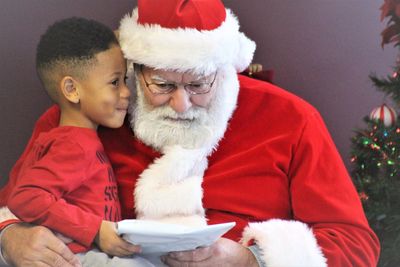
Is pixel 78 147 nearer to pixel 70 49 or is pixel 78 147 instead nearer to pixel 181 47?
pixel 70 49

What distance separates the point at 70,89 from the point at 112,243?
1.55ft

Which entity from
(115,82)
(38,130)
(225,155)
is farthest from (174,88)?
(38,130)

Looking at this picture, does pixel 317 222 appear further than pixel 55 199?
Yes

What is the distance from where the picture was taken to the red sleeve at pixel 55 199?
4.92ft

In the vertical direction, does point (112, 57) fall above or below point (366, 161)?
above

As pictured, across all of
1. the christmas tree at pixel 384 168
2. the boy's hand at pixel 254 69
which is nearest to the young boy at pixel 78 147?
the boy's hand at pixel 254 69

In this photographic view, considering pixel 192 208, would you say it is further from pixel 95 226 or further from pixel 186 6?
pixel 186 6

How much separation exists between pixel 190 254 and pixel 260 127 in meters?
0.48

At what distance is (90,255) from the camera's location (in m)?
1.54

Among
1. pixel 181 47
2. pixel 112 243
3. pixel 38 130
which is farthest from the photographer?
pixel 38 130

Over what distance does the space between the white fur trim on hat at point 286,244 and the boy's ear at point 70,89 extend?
2.04 feet

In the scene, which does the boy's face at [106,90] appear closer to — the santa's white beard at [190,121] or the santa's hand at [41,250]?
the santa's white beard at [190,121]

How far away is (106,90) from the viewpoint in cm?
169

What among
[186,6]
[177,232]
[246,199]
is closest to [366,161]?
Answer: [246,199]
